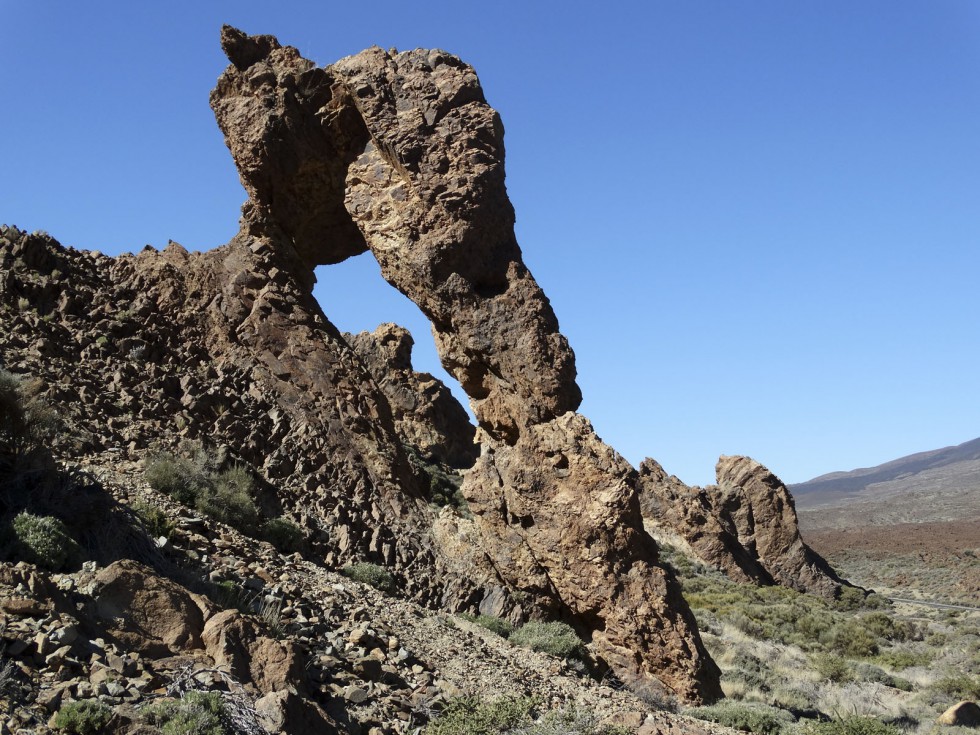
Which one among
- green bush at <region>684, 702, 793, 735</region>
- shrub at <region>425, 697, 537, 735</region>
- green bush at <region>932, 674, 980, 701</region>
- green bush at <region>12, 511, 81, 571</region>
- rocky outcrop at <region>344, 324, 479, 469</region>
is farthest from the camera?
rocky outcrop at <region>344, 324, 479, 469</region>

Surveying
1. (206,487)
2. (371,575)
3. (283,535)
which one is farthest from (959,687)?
(206,487)

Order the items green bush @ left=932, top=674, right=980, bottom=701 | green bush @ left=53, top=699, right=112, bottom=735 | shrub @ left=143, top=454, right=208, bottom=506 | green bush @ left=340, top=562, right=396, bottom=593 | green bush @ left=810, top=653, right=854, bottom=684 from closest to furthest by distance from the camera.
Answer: green bush @ left=53, top=699, right=112, bottom=735, shrub @ left=143, top=454, right=208, bottom=506, green bush @ left=340, top=562, right=396, bottom=593, green bush @ left=932, top=674, right=980, bottom=701, green bush @ left=810, top=653, right=854, bottom=684

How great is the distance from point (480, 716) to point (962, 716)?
954cm

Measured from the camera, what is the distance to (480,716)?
7805mm

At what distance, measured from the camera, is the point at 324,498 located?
42.1 feet

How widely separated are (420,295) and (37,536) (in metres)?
7.04

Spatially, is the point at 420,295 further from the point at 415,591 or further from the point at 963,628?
the point at 963,628

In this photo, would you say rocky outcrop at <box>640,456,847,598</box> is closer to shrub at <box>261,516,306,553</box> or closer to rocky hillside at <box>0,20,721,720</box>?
rocky hillside at <box>0,20,721,720</box>

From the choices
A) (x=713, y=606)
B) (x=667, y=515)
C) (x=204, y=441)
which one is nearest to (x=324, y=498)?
(x=204, y=441)

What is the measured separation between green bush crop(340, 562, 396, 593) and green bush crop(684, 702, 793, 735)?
4.28m

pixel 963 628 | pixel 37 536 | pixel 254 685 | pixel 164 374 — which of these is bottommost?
pixel 963 628

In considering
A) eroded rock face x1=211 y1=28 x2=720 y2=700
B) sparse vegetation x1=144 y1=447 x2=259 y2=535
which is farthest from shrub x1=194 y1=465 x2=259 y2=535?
eroded rock face x1=211 y1=28 x2=720 y2=700

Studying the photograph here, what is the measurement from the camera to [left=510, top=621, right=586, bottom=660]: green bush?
10.7 meters

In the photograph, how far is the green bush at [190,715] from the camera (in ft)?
18.2
